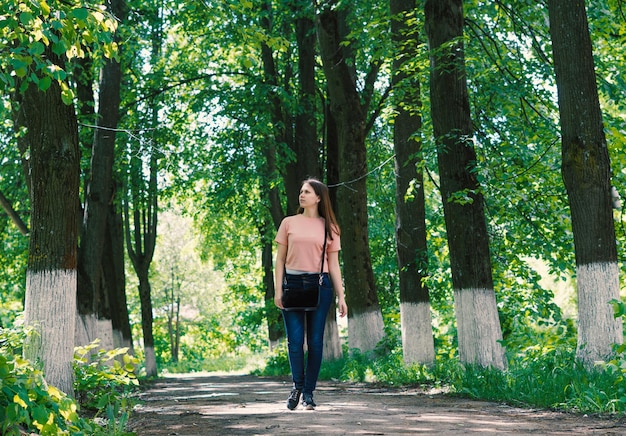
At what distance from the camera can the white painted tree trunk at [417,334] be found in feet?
52.1

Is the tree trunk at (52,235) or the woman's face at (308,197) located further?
the tree trunk at (52,235)

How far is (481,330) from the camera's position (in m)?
11.8

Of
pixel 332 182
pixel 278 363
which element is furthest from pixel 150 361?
pixel 332 182

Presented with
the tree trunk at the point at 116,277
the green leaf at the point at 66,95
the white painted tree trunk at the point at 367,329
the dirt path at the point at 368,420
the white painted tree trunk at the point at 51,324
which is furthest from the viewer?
the tree trunk at the point at 116,277

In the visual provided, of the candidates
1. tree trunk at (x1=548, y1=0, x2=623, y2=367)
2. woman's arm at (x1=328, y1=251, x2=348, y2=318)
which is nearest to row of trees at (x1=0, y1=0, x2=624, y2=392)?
tree trunk at (x1=548, y1=0, x2=623, y2=367)

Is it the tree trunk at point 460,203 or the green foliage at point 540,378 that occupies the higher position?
the tree trunk at point 460,203

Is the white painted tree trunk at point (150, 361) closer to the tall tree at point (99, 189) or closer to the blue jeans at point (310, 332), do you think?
the tall tree at point (99, 189)

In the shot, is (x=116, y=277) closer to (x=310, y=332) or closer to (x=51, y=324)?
(x=51, y=324)

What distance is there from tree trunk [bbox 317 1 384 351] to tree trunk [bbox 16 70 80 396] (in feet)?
29.5

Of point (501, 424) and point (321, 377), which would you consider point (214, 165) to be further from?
point (501, 424)

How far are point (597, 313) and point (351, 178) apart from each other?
28.2ft

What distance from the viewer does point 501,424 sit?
7574 mm

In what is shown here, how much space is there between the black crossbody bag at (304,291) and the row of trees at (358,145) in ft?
8.09

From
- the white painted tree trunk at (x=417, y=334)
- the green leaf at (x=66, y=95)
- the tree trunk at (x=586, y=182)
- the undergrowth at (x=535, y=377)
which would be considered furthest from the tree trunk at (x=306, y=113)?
the green leaf at (x=66, y=95)
